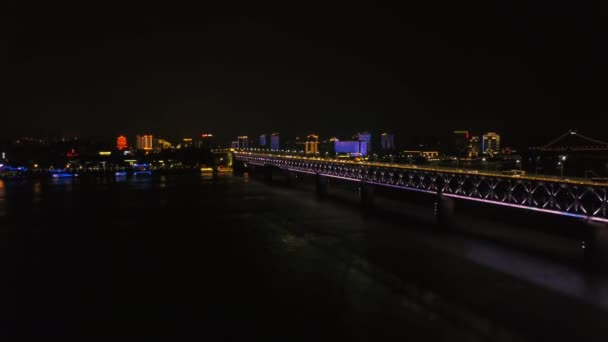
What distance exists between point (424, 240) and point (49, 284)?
14.1 m

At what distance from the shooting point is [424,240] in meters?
20.7

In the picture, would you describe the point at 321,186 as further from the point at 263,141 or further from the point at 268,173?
the point at 263,141

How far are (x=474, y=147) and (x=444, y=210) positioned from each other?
6324cm

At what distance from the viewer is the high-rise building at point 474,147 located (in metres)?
77.7

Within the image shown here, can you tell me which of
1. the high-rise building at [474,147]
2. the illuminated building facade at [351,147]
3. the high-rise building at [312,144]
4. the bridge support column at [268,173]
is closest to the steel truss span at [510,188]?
the bridge support column at [268,173]

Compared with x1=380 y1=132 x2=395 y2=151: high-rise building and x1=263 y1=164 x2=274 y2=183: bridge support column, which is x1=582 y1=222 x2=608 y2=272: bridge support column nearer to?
x1=263 y1=164 x2=274 y2=183: bridge support column

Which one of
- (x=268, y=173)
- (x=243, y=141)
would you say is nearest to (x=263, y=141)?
(x=243, y=141)

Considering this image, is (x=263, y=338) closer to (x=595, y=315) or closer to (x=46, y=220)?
(x=595, y=315)

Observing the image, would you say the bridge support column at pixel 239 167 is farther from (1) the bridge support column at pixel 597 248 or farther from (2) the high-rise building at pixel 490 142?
(1) the bridge support column at pixel 597 248

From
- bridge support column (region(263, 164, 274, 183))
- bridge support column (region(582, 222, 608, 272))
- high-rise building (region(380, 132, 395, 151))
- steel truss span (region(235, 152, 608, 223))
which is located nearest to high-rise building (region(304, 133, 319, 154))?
high-rise building (region(380, 132, 395, 151))

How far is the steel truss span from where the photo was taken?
53.2 feet

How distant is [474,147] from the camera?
83188mm

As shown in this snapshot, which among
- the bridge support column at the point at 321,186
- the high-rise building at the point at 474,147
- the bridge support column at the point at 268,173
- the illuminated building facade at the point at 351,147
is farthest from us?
the illuminated building facade at the point at 351,147

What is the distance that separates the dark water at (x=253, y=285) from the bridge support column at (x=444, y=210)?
2.18 meters
